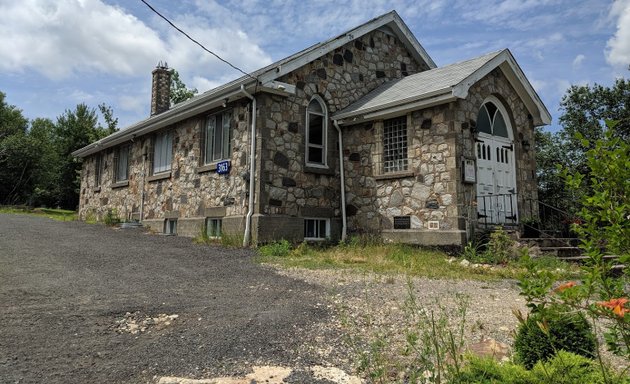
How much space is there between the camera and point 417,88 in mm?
12008

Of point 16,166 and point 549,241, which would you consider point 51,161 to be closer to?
point 16,166

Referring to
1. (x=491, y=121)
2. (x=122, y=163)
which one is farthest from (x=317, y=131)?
(x=122, y=163)

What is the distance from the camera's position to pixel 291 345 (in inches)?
167

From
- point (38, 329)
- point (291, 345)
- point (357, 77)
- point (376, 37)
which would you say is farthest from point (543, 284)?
point (376, 37)

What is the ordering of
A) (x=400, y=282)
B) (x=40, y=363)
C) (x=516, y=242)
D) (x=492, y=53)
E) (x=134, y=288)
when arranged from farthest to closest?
(x=492, y=53) → (x=516, y=242) → (x=400, y=282) → (x=134, y=288) → (x=40, y=363)

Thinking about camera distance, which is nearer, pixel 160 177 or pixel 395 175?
pixel 395 175

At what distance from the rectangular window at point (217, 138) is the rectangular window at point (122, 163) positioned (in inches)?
257

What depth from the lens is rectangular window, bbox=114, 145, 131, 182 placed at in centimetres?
1897

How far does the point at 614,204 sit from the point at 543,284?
464 mm

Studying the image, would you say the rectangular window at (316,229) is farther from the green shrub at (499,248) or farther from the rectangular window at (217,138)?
the green shrub at (499,248)

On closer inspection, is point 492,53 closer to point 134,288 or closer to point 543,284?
point 134,288

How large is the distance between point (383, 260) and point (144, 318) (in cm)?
567

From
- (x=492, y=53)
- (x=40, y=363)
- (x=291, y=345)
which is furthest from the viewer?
(x=492, y=53)

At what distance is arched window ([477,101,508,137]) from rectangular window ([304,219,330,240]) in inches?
186
